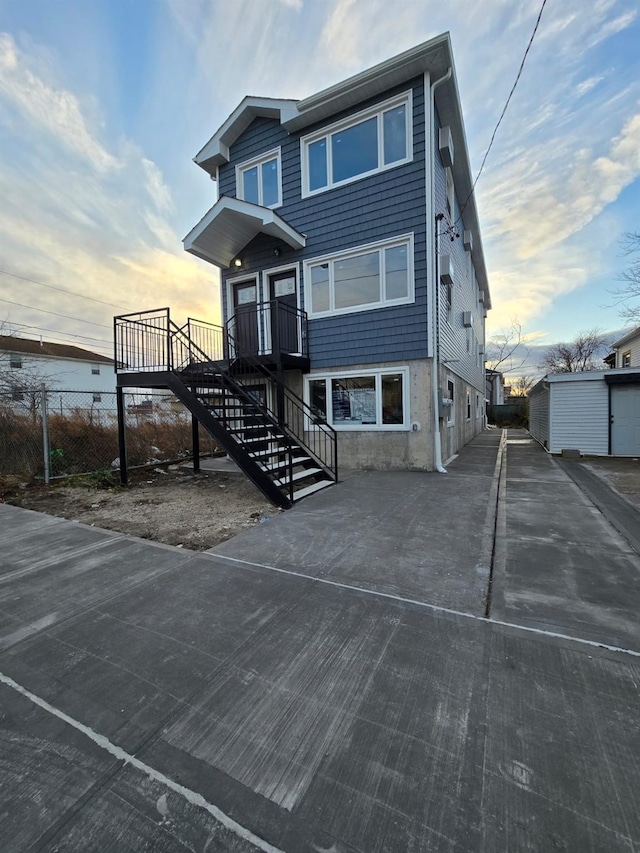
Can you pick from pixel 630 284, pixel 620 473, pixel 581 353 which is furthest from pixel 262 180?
pixel 581 353

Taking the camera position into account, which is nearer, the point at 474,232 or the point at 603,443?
the point at 603,443

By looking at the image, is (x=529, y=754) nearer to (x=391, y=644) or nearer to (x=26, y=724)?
(x=391, y=644)

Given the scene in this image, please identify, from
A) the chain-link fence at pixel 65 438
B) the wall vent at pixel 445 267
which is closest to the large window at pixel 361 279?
the wall vent at pixel 445 267

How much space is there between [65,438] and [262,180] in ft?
25.9

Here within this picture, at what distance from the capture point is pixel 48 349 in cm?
2684

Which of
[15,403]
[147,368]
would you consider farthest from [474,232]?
[15,403]

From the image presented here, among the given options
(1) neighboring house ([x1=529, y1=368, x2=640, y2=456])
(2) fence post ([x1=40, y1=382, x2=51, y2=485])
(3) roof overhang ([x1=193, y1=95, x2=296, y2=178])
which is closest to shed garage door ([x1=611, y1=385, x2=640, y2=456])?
(1) neighboring house ([x1=529, y1=368, x2=640, y2=456])

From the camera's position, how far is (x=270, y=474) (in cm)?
592

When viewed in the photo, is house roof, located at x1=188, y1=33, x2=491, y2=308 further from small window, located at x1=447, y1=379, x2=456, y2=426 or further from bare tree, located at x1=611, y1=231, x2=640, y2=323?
small window, located at x1=447, y1=379, x2=456, y2=426

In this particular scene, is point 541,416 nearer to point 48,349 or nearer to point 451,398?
point 451,398

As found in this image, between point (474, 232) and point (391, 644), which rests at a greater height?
point (474, 232)

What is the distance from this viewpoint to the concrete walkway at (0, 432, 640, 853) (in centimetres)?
128

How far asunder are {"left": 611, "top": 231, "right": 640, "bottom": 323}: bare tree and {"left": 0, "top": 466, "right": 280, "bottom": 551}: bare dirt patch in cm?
1136

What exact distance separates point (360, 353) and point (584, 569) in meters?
5.88
